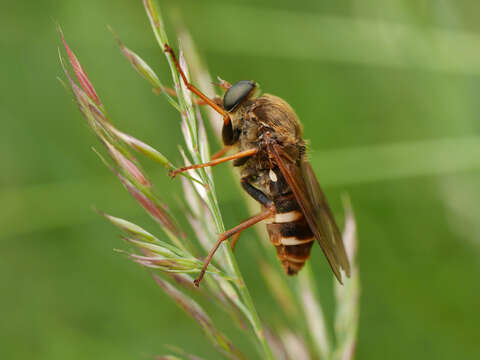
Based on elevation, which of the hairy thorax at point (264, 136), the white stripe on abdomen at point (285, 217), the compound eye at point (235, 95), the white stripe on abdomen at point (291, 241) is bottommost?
the white stripe on abdomen at point (291, 241)

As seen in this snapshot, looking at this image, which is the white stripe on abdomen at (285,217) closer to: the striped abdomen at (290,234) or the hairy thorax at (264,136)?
the striped abdomen at (290,234)

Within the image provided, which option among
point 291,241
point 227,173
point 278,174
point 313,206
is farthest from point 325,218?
point 227,173

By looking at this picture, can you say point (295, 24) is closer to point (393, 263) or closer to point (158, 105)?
point (158, 105)

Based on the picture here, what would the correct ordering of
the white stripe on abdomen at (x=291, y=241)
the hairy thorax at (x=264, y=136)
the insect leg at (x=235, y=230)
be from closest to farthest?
the insect leg at (x=235, y=230) → the white stripe on abdomen at (x=291, y=241) → the hairy thorax at (x=264, y=136)

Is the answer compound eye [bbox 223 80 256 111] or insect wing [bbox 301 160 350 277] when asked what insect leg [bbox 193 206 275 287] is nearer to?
insect wing [bbox 301 160 350 277]

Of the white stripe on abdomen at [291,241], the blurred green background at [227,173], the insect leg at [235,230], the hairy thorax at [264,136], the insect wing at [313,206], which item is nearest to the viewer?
the insect leg at [235,230]

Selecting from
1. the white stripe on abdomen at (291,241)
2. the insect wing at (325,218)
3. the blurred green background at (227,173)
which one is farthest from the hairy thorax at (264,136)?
the blurred green background at (227,173)

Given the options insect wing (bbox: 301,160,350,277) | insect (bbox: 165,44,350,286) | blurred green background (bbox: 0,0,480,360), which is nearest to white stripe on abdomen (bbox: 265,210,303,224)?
insect (bbox: 165,44,350,286)

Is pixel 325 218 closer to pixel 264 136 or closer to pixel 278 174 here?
pixel 278 174
